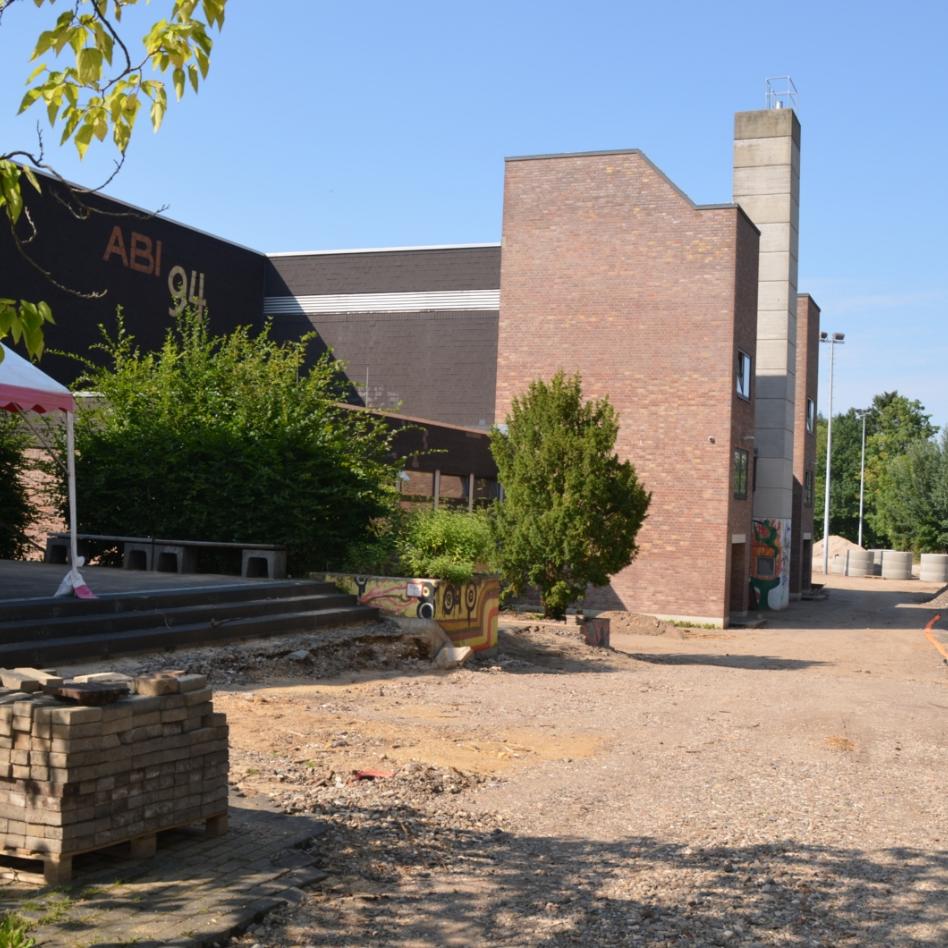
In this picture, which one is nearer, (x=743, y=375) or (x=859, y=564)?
(x=743, y=375)

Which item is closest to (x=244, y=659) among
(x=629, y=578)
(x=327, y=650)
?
(x=327, y=650)

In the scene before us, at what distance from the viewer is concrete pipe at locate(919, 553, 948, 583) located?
61688 mm

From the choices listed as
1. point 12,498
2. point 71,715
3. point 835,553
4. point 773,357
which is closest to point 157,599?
point 12,498

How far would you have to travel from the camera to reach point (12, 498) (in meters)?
19.6

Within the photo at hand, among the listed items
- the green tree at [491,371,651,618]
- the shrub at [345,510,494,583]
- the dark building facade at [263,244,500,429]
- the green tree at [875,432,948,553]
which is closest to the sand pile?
the green tree at [875,432,948,553]

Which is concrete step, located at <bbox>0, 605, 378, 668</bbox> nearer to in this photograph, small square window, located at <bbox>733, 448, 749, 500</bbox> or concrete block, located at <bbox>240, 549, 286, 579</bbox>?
concrete block, located at <bbox>240, 549, 286, 579</bbox>

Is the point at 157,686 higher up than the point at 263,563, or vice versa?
the point at 263,563

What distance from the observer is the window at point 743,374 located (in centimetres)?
3195

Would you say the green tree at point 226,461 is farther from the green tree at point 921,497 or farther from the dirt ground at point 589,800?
the green tree at point 921,497

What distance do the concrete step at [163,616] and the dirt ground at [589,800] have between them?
0.76 meters

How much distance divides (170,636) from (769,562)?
2758cm

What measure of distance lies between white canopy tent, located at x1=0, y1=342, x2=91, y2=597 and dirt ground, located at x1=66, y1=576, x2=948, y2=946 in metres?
1.45

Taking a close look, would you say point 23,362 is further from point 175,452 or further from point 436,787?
point 436,787

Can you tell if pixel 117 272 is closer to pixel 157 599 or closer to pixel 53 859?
pixel 157 599
